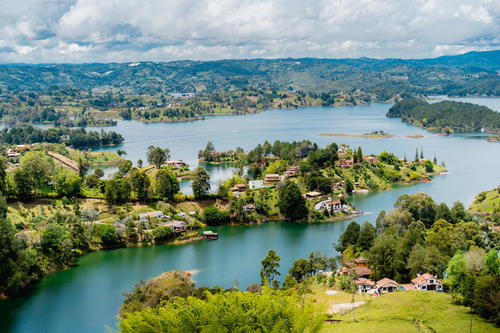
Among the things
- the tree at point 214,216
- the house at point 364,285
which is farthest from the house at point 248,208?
the house at point 364,285

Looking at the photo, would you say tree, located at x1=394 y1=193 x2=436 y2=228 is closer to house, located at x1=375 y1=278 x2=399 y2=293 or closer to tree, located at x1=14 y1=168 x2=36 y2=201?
house, located at x1=375 y1=278 x2=399 y2=293

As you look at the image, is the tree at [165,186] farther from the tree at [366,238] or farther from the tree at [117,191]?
the tree at [366,238]

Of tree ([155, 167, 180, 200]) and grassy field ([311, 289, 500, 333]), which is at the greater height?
tree ([155, 167, 180, 200])

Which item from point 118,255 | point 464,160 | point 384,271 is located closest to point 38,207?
point 118,255

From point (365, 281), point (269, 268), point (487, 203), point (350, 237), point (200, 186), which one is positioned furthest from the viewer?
point (487, 203)

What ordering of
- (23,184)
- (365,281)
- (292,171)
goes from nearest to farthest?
(365,281) < (23,184) < (292,171)

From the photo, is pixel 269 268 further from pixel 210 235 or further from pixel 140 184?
pixel 140 184

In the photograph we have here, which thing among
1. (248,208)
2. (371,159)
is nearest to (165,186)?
(248,208)

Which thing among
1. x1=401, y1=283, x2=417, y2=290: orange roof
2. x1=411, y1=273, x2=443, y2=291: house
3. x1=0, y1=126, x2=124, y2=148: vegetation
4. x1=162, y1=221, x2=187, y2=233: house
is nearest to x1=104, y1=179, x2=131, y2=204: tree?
x1=162, y1=221, x2=187, y2=233: house
